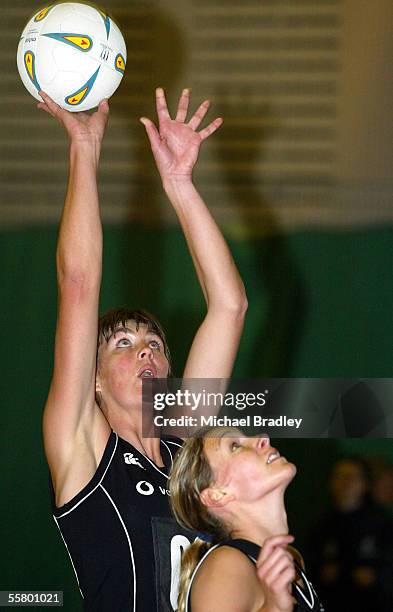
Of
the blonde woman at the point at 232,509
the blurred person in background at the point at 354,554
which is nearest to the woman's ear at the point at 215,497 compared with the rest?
the blonde woman at the point at 232,509

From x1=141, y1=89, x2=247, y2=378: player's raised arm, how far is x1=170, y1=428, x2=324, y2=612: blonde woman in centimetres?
28

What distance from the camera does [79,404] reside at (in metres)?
1.74

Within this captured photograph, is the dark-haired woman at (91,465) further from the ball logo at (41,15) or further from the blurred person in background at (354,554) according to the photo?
the blurred person in background at (354,554)

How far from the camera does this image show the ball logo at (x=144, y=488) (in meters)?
1.77

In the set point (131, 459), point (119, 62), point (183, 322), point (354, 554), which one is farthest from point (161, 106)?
point (354, 554)

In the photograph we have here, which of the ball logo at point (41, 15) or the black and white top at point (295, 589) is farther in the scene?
the ball logo at point (41, 15)

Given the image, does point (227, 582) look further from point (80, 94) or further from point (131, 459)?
point (80, 94)

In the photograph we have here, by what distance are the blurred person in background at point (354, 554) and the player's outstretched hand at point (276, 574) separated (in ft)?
4.94

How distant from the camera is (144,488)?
178 cm

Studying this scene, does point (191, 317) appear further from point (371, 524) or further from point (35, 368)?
point (371, 524)

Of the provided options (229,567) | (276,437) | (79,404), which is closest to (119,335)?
(79,404)

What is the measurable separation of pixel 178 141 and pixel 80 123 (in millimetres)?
263

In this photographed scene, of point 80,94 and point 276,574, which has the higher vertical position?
point 80,94

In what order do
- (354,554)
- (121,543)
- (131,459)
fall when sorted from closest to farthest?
(121,543), (131,459), (354,554)
